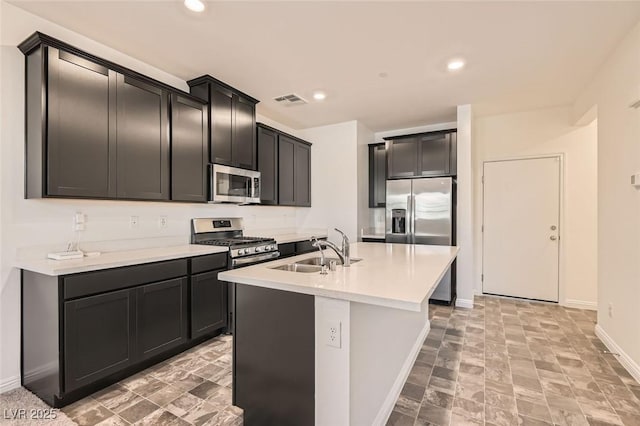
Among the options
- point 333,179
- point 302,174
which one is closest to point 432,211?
point 333,179

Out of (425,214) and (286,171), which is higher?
(286,171)

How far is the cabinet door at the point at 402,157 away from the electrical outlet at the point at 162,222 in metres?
3.18

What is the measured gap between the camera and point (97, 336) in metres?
1.99

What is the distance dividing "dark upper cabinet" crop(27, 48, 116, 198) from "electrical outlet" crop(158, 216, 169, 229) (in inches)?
25.4

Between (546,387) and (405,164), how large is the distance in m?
3.14

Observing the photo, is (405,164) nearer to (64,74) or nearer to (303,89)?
(303,89)

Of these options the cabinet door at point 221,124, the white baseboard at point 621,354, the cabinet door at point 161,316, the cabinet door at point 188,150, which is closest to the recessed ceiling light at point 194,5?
the cabinet door at point 188,150

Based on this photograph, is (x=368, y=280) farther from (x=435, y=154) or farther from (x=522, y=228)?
(x=522, y=228)

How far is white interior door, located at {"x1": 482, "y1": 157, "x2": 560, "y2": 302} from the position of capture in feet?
13.5

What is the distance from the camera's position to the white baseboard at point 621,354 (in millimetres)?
2230

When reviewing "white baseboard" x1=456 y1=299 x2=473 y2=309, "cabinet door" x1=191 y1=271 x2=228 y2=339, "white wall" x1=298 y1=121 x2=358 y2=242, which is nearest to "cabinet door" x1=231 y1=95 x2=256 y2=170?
"cabinet door" x1=191 y1=271 x2=228 y2=339

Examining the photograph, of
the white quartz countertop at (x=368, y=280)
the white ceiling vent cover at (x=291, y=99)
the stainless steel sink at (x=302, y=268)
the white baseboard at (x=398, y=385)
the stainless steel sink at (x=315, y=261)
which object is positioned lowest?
the white baseboard at (x=398, y=385)

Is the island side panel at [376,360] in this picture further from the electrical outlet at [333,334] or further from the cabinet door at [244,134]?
the cabinet door at [244,134]

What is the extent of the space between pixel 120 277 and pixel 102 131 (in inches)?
44.3
